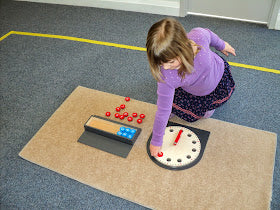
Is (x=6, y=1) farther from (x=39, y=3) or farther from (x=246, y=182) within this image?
(x=246, y=182)

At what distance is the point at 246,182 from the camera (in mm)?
1167

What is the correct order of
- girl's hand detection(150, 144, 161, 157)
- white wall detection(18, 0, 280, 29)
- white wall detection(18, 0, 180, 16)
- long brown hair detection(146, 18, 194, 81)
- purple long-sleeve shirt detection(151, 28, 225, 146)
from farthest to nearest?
1. white wall detection(18, 0, 180, 16)
2. white wall detection(18, 0, 280, 29)
3. girl's hand detection(150, 144, 161, 157)
4. purple long-sleeve shirt detection(151, 28, 225, 146)
5. long brown hair detection(146, 18, 194, 81)

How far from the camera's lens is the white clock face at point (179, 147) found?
1250 mm

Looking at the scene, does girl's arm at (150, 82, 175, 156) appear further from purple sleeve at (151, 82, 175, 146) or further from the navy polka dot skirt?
the navy polka dot skirt

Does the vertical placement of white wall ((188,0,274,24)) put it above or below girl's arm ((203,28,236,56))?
below

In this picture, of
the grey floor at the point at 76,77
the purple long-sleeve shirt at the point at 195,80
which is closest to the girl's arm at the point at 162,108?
the purple long-sleeve shirt at the point at 195,80

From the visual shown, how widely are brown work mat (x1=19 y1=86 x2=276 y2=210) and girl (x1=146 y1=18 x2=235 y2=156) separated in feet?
0.40

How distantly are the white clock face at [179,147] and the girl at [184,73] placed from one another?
0.19ft

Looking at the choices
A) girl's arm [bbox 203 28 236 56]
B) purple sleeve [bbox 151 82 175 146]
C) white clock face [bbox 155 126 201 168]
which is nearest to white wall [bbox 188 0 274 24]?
girl's arm [bbox 203 28 236 56]

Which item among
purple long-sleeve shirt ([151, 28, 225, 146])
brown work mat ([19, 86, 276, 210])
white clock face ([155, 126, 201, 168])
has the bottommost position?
brown work mat ([19, 86, 276, 210])

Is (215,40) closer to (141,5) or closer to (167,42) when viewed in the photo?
(167,42)

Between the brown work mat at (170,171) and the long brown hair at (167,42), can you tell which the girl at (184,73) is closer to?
the long brown hair at (167,42)

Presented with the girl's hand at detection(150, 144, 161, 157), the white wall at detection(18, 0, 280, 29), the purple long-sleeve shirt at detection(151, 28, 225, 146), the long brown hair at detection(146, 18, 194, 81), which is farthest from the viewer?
the white wall at detection(18, 0, 280, 29)

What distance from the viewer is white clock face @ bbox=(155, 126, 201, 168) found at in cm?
125
